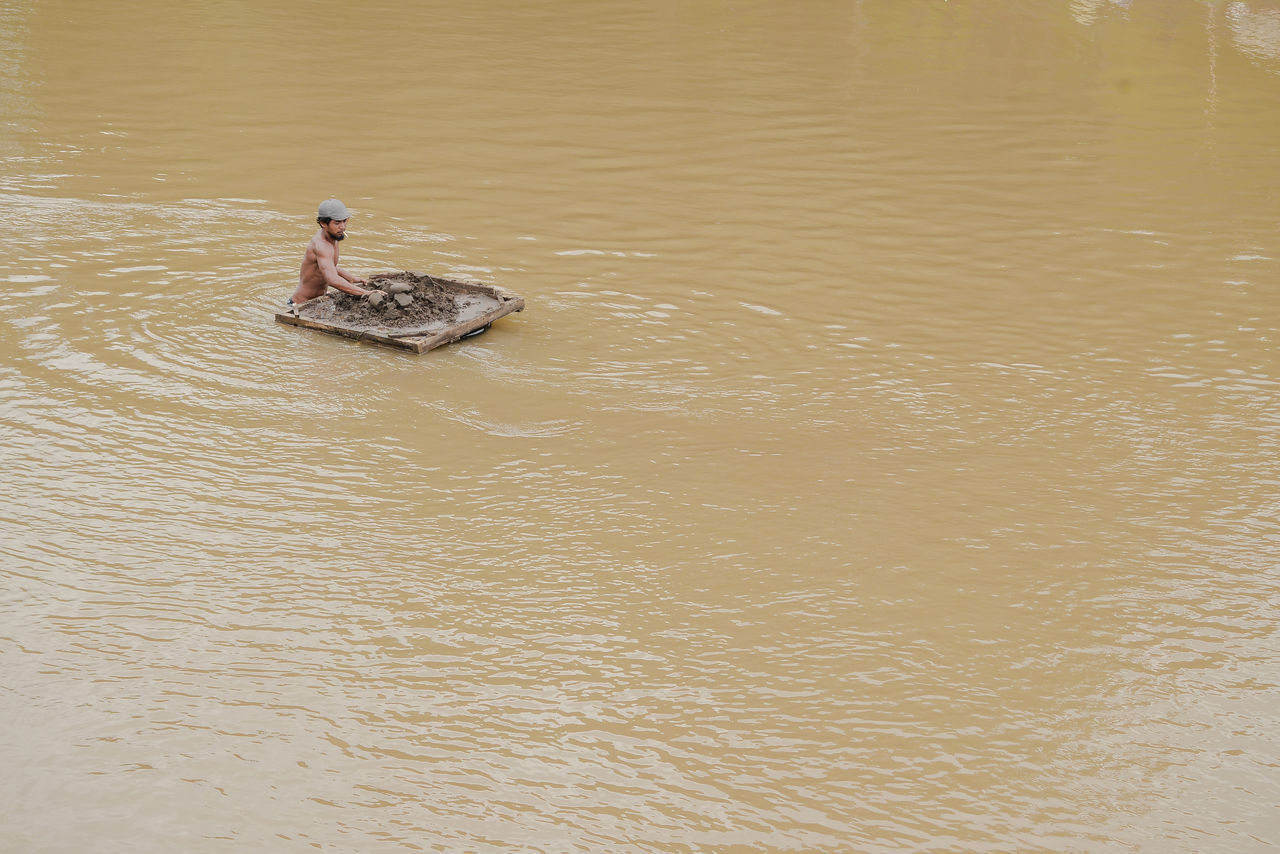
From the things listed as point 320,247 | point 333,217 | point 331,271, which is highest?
point 333,217

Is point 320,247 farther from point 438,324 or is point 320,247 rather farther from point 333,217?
point 438,324

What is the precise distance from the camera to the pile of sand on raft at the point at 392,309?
8.23m

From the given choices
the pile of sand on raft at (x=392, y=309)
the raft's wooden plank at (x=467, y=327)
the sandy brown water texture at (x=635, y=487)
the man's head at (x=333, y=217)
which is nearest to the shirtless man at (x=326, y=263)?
the man's head at (x=333, y=217)

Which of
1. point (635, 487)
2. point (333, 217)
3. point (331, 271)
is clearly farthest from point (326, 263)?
point (635, 487)

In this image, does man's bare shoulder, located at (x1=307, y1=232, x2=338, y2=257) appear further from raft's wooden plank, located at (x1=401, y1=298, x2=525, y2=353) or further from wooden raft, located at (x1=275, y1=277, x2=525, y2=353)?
raft's wooden plank, located at (x1=401, y1=298, x2=525, y2=353)

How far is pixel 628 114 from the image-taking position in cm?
1374

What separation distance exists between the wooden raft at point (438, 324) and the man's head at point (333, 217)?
454mm

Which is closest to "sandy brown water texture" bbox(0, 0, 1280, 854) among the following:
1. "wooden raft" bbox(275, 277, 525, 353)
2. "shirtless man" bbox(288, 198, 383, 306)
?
"wooden raft" bbox(275, 277, 525, 353)

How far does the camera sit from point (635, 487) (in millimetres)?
6797

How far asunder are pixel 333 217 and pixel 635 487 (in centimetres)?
292

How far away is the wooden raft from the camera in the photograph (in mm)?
8016

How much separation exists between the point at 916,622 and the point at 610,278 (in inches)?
180

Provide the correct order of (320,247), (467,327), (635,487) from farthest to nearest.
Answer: (320,247), (467,327), (635,487)

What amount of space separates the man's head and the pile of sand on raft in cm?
41
